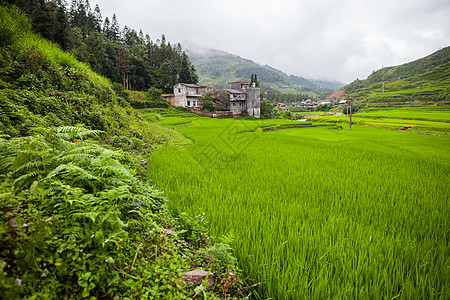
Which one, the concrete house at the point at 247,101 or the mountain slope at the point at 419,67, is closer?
the concrete house at the point at 247,101

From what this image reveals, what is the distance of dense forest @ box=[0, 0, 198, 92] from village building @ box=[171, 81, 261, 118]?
4.95m

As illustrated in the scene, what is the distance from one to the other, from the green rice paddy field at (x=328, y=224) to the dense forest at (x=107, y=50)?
92.9 feet

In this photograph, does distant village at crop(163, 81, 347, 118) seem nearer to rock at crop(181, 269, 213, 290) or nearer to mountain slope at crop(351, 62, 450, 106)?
mountain slope at crop(351, 62, 450, 106)

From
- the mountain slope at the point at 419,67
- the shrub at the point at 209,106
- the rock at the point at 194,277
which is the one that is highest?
the mountain slope at the point at 419,67

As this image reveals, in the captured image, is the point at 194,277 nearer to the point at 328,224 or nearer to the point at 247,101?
the point at 328,224

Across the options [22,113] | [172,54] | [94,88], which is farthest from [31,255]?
[172,54]

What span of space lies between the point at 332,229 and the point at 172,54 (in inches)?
2261

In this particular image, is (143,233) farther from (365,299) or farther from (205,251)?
(365,299)

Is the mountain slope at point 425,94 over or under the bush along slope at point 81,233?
over

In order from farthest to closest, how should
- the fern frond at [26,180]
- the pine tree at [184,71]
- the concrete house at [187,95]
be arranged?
the pine tree at [184,71], the concrete house at [187,95], the fern frond at [26,180]

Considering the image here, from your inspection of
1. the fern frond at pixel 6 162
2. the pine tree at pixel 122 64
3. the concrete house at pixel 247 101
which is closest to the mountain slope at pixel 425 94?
the concrete house at pixel 247 101

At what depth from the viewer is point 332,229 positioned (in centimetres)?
224

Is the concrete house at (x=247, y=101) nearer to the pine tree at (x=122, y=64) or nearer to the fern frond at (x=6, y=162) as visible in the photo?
the pine tree at (x=122, y=64)

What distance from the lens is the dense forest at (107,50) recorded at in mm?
21812
